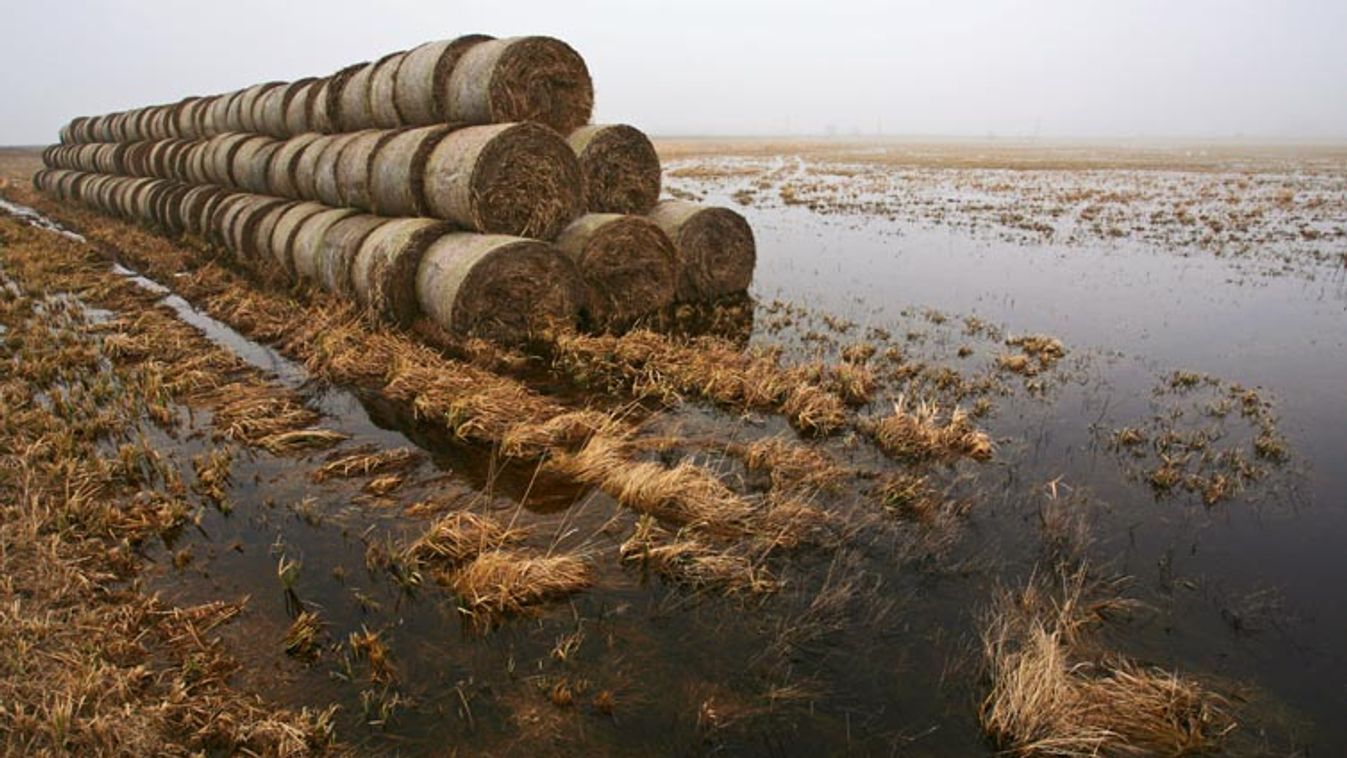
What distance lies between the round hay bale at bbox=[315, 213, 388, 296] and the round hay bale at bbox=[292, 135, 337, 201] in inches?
78.2

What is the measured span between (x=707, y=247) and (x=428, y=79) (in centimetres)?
464

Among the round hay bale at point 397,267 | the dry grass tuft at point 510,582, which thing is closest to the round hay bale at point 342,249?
the round hay bale at point 397,267

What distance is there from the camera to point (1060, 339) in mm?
9203

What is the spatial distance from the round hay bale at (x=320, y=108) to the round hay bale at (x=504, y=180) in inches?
170

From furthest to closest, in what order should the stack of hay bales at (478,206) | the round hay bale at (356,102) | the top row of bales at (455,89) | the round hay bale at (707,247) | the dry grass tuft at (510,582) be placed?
the round hay bale at (356,102)
the round hay bale at (707,247)
the top row of bales at (455,89)
the stack of hay bales at (478,206)
the dry grass tuft at (510,582)

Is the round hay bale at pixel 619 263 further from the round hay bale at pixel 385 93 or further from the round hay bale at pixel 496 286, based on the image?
the round hay bale at pixel 385 93

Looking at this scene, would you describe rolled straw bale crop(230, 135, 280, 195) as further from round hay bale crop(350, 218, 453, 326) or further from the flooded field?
round hay bale crop(350, 218, 453, 326)

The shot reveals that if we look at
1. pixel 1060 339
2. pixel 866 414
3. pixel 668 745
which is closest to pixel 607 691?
pixel 668 745

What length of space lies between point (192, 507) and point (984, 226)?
64.5ft

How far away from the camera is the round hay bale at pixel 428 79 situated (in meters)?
9.80

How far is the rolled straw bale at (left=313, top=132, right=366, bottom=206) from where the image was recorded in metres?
11.0

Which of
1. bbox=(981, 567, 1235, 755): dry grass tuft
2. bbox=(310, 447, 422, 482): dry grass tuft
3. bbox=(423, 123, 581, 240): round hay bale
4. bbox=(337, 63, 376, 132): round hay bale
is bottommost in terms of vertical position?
bbox=(981, 567, 1235, 755): dry grass tuft

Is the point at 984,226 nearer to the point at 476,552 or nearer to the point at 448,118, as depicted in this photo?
the point at 448,118

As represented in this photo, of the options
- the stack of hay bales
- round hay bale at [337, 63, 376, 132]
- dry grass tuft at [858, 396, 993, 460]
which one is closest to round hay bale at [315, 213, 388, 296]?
the stack of hay bales
